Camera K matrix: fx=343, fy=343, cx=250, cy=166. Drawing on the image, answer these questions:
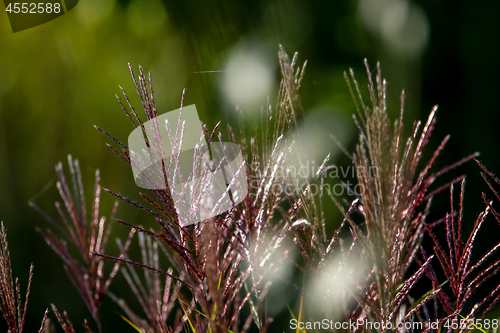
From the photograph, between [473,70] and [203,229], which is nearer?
[203,229]

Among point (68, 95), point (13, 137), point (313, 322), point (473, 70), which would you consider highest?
point (68, 95)

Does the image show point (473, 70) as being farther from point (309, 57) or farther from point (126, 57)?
point (126, 57)

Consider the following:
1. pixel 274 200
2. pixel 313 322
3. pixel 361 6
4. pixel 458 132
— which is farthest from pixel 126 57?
pixel 458 132

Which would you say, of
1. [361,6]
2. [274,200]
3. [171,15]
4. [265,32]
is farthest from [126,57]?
[274,200]

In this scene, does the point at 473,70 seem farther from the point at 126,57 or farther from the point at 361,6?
the point at 126,57

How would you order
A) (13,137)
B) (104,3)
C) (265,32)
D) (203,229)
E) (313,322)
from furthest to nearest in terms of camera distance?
(13,137), (104,3), (265,32), (313,322), (203,229)

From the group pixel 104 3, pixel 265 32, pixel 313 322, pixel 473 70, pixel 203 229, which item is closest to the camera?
pixel 203 229

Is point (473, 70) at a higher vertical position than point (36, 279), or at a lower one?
higher
